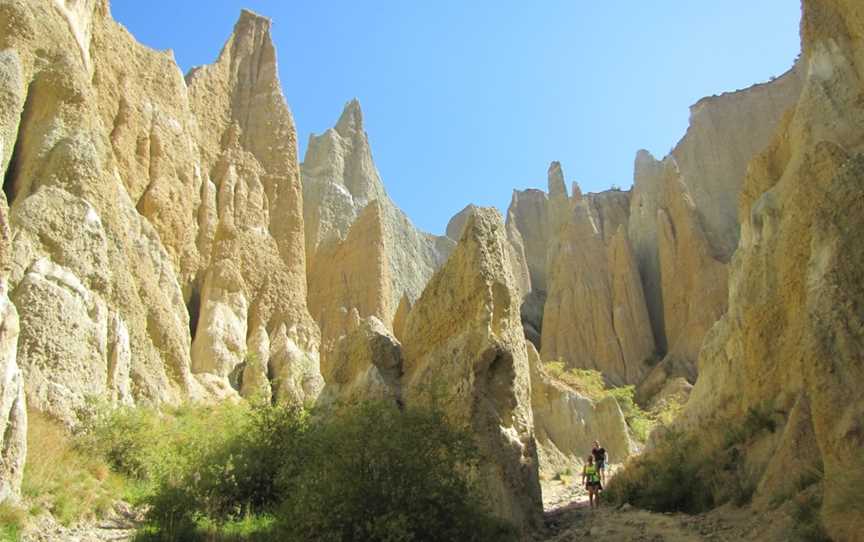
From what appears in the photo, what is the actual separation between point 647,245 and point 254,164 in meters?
33.3

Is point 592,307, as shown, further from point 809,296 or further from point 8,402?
point 8,402

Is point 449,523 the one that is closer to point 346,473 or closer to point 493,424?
point 346,473

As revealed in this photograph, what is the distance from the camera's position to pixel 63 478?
1163 centimetres

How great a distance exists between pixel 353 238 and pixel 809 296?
31413mm

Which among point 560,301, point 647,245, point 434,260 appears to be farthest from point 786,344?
point 434,260

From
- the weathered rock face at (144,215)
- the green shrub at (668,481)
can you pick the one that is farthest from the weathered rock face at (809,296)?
the weathered rock face at (144,215)

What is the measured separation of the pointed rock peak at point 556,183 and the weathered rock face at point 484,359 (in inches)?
2130

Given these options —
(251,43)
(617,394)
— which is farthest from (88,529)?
(617,394)

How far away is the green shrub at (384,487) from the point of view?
29.4ft

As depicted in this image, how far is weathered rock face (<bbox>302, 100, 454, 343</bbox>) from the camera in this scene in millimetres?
38500

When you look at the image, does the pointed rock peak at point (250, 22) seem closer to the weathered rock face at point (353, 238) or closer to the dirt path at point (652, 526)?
the weathered rock face at point (353, 238)

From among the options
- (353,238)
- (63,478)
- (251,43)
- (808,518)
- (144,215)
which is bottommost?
(808,518)

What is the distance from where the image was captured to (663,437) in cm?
1823

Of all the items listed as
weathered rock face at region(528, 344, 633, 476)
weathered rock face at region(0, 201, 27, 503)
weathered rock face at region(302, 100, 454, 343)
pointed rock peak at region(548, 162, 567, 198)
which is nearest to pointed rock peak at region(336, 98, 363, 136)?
weathered rock face at region(302, 100, 454, 343)
